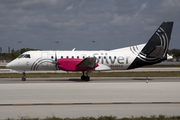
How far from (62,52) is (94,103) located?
14.8 m

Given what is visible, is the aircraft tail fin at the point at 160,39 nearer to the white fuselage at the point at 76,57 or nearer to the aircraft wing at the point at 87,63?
the white fuselage at the point at 76,57

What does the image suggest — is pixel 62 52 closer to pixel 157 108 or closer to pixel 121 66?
pixel 121 66

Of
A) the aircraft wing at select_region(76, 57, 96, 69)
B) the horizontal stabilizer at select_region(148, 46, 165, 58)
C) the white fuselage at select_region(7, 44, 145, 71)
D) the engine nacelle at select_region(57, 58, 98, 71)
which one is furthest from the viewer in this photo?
the white fuselage at select_region(7, 44, 145, 71)

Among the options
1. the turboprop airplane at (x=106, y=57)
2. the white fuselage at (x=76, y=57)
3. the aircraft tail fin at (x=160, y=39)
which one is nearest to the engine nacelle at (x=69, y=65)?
the turboprop airplane at (x=106, y=57)

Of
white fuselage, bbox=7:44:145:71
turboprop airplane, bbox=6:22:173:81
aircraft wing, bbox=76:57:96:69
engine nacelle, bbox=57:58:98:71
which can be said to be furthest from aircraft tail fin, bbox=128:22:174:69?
engine nacelle, bbox=57:58:98:71

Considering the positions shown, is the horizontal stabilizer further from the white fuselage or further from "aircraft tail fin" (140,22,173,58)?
the white fuselage

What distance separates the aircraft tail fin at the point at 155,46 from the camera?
23859mm

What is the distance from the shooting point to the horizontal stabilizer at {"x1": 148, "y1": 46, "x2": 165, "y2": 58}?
2309 cm

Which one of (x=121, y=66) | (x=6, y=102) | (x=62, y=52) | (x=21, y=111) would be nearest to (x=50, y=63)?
(x=62, y=52)

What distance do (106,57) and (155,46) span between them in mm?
5465

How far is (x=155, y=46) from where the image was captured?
24297mm

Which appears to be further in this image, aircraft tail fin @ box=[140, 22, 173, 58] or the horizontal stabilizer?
aircraft tail fin @ box=[140, 22, 173, 58]

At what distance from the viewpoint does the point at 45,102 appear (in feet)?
34.7

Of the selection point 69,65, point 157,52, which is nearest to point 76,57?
point 69,65
